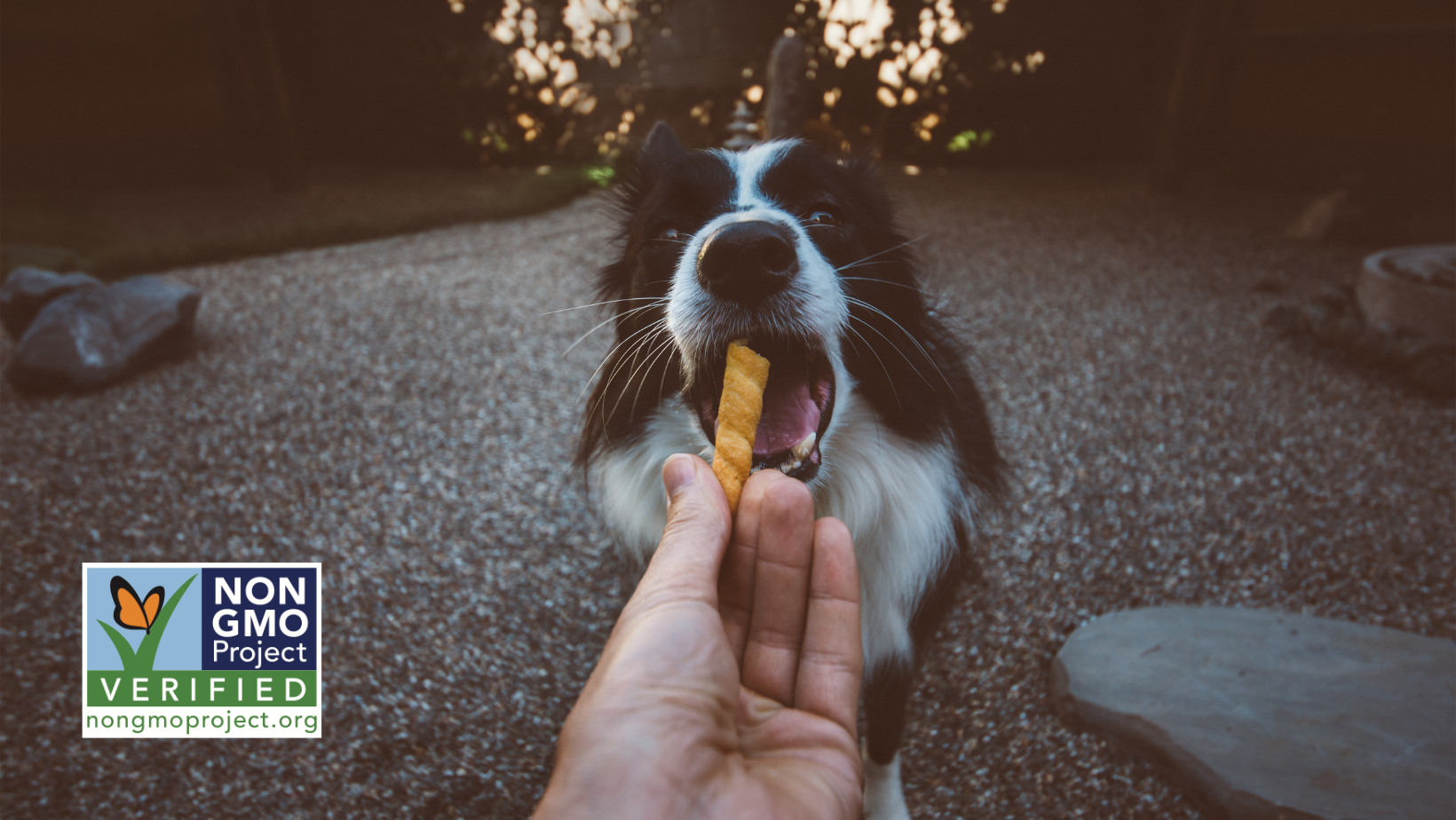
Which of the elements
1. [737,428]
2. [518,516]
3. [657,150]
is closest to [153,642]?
[518,516]

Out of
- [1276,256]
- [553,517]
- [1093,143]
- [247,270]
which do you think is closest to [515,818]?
[553,517]

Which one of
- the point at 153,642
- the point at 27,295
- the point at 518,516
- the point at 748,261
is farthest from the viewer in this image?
the point at 27,295

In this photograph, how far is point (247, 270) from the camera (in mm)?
5832

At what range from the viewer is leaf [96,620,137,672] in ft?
6.60

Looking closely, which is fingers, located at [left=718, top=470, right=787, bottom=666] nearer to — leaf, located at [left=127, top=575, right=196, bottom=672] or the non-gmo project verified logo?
the non-gmo project verified logo

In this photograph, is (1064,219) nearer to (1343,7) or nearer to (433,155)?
(1343,7)

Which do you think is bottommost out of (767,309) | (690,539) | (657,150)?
(690,539)

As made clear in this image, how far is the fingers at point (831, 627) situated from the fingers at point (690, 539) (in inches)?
8.5

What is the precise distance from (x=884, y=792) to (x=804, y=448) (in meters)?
1.11

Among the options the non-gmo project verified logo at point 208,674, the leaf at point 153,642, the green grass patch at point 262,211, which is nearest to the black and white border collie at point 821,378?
the non-gmo project verified logo at point 208,674

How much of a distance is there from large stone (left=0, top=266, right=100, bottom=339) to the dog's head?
424 cm

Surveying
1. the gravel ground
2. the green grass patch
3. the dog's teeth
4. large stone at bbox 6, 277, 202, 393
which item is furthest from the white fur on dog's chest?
Result: the green grass patch

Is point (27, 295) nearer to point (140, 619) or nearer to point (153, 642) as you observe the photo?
point (140, 619)

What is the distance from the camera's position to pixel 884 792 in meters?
1.88
